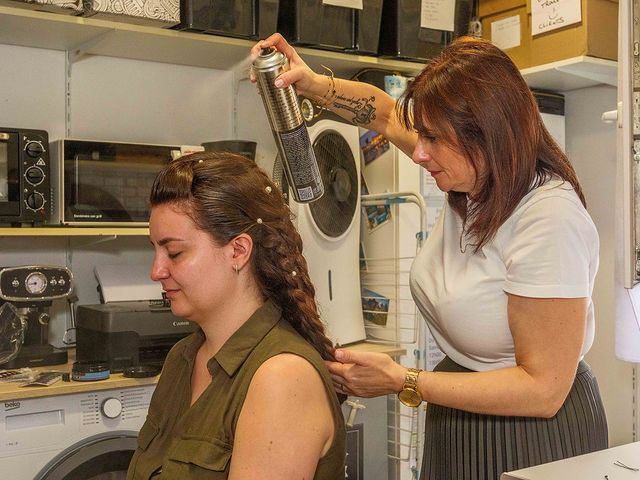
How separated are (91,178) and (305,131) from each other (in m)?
1.02

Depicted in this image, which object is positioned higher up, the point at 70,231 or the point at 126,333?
the point at 70,231

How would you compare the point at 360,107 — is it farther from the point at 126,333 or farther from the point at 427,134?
the point at 126,333

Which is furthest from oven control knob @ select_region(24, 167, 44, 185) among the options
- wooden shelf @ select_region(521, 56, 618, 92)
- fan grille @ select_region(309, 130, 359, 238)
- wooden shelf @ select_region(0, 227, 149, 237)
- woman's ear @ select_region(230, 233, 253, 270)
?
wooden shelf @ select_region(521, 56, 618, 92)

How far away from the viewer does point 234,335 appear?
1.37m

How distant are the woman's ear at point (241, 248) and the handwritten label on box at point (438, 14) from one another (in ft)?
5.53

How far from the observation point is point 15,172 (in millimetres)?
2213

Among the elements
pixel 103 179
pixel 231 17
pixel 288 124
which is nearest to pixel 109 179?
pixel 103 179

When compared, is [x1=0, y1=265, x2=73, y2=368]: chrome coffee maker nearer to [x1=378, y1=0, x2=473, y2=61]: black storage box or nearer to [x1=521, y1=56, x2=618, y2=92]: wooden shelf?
[x1=378, y1=0, x2=473, y2=61]: black storage box

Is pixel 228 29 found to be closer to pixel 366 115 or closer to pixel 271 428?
pixel 366 115

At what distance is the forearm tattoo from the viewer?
183 cm

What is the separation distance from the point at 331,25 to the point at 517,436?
1593 millimetres

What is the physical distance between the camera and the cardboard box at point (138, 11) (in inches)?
87.5

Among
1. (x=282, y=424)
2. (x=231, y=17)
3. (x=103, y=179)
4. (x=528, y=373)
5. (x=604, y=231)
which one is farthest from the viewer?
(x=604, y=231)

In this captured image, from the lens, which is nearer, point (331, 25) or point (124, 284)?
point (124, 284)
